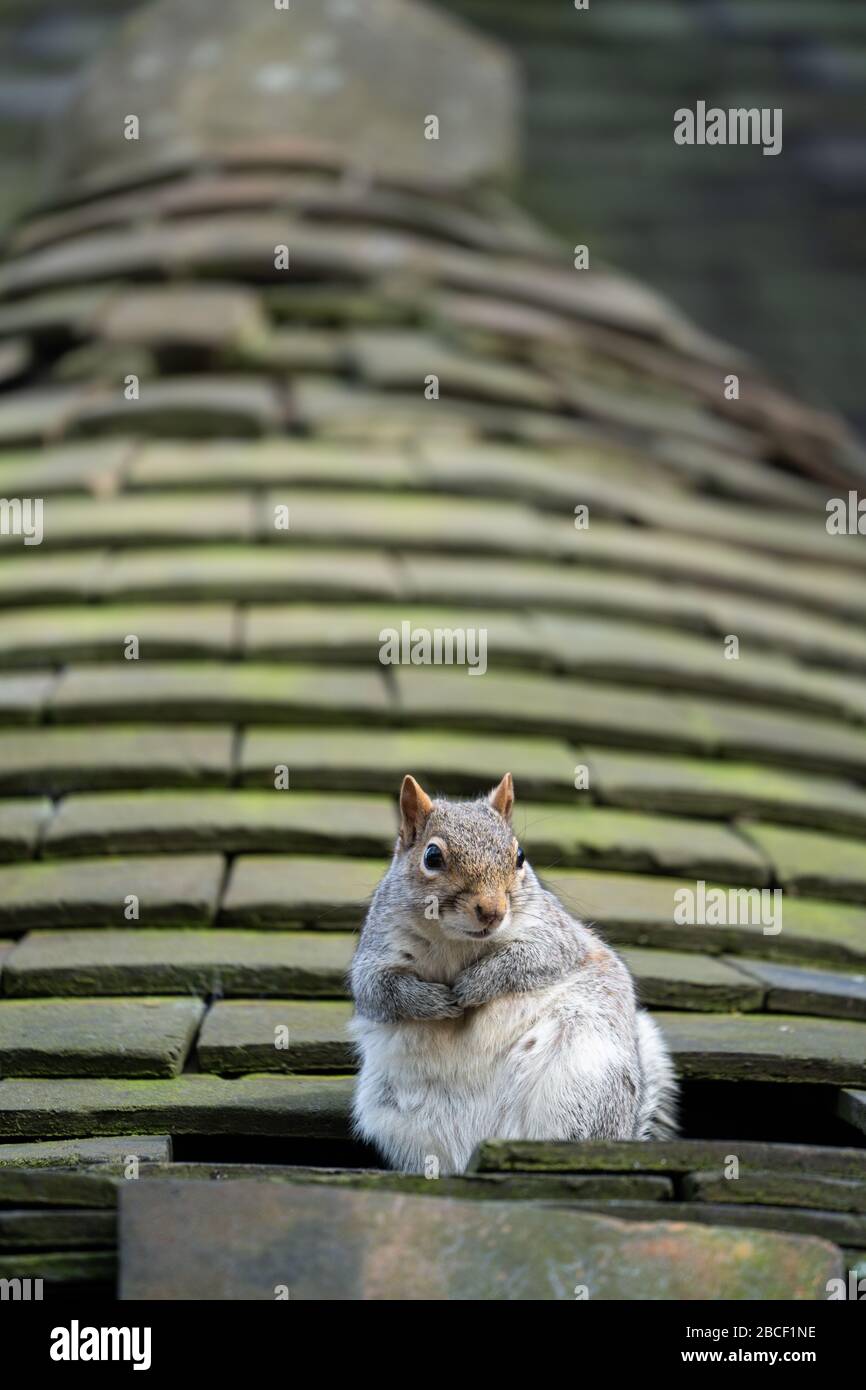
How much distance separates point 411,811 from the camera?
365 centimetres

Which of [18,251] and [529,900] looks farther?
[18,251]

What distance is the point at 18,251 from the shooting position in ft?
30.8

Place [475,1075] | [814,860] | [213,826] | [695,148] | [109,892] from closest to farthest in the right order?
[475,1075]
[109,892]
[213,826]
[814,860]
[695,148]

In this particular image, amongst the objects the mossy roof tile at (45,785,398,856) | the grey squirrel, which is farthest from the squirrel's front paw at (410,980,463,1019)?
the mossy roof tile at (45,785,398,856)

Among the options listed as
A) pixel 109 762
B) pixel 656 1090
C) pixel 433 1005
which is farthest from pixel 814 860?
pixel 109 762

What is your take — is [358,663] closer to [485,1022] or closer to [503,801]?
[503,801]

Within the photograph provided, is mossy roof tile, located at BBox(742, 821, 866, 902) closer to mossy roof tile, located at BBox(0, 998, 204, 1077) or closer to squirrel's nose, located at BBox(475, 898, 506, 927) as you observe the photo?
squirrel's nose, located at BBox(475, 898, 506, 927)

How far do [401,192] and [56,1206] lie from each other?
740cm

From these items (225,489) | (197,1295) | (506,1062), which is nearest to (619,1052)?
(506,1062)

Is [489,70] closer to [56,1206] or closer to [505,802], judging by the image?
[505,802]

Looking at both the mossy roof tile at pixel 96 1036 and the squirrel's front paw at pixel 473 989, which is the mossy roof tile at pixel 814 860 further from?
the mossy roof tile at pixel 96 1036

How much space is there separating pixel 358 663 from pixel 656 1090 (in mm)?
2511

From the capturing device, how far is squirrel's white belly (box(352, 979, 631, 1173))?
10.6ft
